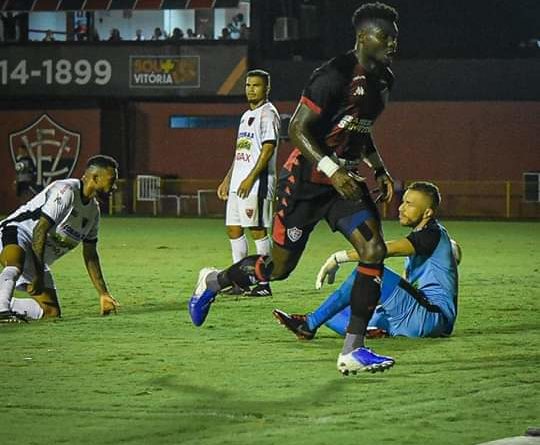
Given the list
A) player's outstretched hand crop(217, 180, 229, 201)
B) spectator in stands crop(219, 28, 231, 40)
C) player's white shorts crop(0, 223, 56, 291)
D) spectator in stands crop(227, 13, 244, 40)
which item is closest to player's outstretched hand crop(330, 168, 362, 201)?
player's white shorts crop(0, 223, 56, 291)

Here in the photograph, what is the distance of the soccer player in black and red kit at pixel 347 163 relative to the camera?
8.06 m

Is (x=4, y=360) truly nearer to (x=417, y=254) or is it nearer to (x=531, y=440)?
(x=417, y=254)

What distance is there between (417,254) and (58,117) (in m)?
28.3

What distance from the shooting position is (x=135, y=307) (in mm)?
11938

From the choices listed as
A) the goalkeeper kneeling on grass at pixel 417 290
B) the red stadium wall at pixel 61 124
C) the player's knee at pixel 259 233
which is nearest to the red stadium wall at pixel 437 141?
Answer: the red stadium wall at pixel 61 124

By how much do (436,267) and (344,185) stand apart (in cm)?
183

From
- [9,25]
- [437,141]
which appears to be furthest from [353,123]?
[9,25]

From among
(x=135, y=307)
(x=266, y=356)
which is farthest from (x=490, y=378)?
(x=135, y=307)

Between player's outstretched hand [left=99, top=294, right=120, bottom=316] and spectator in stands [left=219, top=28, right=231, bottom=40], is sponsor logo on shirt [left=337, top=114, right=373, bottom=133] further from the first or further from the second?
spectator in stands [left=219, top=28, right=231, bottom=40]

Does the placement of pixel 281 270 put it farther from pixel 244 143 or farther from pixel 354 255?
pixel 244 143

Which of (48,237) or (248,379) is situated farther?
(48,237)

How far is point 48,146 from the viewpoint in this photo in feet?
120

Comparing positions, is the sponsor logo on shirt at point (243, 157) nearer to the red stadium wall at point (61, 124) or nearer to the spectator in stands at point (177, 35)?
the spectator in stands at point (177, 35)

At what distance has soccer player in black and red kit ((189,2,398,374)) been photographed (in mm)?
8062
